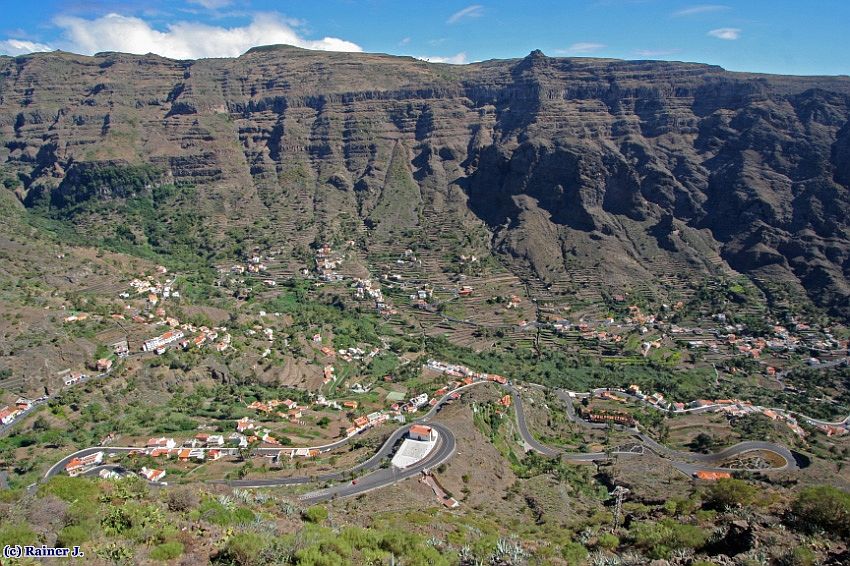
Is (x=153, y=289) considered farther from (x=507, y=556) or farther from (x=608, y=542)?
(x=507, y=556)

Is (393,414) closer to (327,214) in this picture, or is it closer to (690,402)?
(690,402)

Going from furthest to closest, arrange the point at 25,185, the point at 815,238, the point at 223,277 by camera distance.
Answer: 1. the point at 25,185
2. the point at 815,238
3. the point at 223,277

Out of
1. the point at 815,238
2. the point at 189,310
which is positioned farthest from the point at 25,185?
the point at 815,238

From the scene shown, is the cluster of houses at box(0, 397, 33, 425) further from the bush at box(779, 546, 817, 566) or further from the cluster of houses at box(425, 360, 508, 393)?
the bush at box(779, 546, 817, 566)

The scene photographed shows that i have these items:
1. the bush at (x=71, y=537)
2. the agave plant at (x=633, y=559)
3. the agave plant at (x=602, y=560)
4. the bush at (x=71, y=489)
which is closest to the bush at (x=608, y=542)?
the agave plant at (x=602, y=560)

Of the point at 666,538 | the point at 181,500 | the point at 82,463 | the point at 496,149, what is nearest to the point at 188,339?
the point at 82,463
